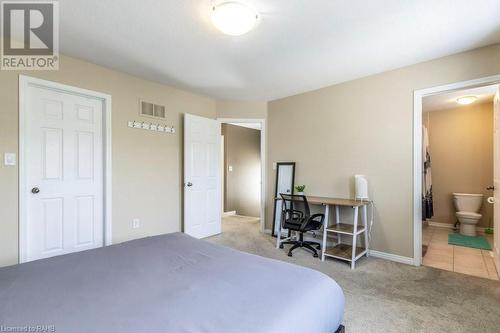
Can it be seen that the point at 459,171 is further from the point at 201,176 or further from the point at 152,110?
the point at 152,110

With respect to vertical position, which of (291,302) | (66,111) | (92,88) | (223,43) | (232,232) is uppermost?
(223,43)

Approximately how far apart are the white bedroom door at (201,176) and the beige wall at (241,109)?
289 mm

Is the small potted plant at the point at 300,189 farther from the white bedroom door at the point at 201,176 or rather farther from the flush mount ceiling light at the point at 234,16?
the flush mount ceiling light at the point at 234,16

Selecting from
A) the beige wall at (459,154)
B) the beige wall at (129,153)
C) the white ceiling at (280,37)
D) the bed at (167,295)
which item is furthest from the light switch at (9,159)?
the beige wall at (459,154)

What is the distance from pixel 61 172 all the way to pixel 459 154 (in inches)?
255

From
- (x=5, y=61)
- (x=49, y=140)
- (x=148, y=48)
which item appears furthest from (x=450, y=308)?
(x=5, y=61)

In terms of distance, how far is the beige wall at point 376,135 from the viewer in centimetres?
291

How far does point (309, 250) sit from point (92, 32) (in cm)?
357

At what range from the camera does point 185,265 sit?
1.48 metres

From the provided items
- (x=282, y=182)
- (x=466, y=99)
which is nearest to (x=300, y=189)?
(x=282, y=182)

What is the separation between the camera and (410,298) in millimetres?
2203

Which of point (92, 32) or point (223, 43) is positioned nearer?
point (92, 32)

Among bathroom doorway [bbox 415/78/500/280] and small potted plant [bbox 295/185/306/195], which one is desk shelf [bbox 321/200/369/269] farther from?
bathroom doorway [bbox 415/78/500/280]

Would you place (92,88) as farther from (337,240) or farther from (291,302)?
(337,240)
